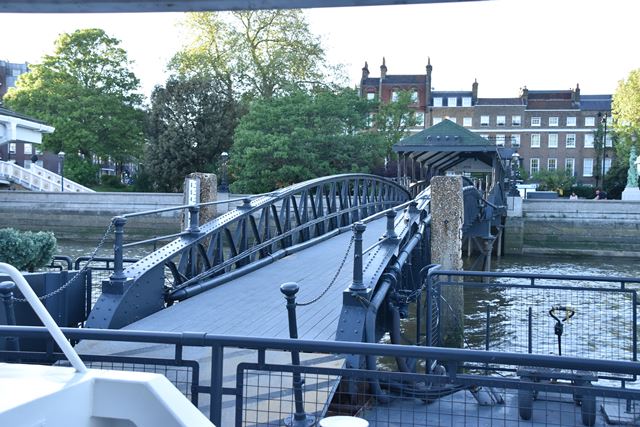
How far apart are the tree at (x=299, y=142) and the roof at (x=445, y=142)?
8.17m

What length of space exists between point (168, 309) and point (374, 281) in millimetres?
2498

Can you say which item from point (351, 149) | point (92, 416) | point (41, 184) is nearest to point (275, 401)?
point (92, 416)

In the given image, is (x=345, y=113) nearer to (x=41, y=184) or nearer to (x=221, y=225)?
(x=41, y=184)

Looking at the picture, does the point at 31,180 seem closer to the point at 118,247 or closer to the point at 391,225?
the point at 391,225

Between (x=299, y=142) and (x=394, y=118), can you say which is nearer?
(x=299, y=142)

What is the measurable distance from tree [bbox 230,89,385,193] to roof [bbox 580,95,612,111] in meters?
48.9

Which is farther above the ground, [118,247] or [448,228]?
[118,247]

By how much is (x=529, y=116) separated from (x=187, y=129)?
155 ft

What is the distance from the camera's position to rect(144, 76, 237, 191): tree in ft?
148

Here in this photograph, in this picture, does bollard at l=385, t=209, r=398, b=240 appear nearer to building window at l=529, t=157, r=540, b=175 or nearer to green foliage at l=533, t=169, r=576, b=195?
green foliage at l=533, t=169, r=576, b=195

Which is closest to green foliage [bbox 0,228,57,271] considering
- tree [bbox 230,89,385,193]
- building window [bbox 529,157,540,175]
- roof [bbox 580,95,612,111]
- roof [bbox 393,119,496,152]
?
roof [bbox 393,119,496,152]

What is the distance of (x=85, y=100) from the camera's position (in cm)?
5025

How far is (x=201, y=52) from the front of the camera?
156 feet

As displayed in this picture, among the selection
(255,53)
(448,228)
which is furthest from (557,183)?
(448,228)
